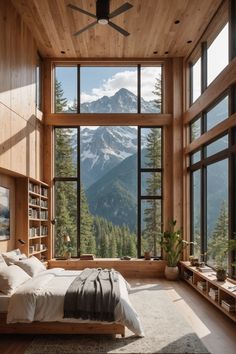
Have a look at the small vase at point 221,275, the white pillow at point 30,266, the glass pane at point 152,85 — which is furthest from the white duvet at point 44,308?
the glass pane at point 152,85

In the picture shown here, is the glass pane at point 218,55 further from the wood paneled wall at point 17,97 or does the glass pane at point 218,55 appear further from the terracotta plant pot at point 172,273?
the terracotta plant pot at point 172,273

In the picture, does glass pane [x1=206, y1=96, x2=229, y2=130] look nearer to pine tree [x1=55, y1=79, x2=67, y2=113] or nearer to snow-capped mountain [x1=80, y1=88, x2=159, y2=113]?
snow-capped mountain [x1=80, y1=88, x2=159, y2=113]

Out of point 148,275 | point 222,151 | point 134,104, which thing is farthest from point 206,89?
point 148,275

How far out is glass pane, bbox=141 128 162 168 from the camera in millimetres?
9062

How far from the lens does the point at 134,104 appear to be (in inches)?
359

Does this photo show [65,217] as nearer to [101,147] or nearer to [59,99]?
[101,147]

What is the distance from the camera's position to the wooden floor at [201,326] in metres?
4.16

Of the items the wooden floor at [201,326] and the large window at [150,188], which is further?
the large window at [150,188]

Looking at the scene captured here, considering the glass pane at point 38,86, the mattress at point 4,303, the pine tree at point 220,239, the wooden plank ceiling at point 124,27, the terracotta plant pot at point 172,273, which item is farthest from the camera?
the glass pane at point 38,86

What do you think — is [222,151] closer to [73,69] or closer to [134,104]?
[134,104]

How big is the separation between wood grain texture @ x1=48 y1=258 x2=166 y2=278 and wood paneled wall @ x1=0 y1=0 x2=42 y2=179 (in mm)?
2181

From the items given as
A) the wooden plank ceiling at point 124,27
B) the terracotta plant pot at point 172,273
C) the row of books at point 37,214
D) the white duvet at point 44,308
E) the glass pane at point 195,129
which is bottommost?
the terracotta plant pot at point 172,273

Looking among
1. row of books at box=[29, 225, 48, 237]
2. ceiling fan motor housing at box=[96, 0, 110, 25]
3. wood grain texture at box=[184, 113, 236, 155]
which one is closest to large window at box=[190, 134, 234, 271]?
wood grain texture at box=[184, 113, 236, 155]

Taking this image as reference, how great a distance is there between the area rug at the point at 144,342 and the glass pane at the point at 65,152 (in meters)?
4.61
